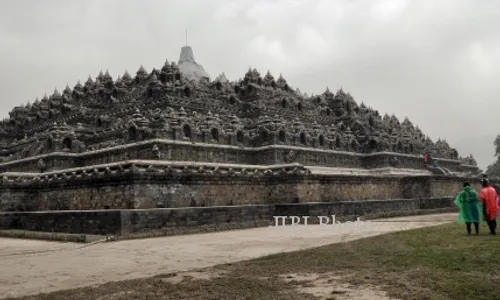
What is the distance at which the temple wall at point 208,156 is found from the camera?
3162 centimetres

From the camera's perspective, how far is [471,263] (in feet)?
36.5

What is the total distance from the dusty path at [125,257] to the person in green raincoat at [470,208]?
180 inches

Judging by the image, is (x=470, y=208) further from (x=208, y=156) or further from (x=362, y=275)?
(x=208, y=156)

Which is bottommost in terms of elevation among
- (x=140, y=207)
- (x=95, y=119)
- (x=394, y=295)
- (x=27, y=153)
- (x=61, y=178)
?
(x=394, y=295)

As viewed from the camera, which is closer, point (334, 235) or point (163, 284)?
point (163, 284)

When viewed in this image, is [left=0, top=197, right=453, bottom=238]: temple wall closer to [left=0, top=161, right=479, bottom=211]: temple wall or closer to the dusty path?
[left=0, top=161, right=479, bottom=211]: temple wall

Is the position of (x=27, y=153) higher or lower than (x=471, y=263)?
higher

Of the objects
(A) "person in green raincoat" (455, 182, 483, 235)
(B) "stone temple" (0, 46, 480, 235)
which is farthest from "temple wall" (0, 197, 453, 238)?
(A) "person in green raincoat" (455, 182, 483, 235)

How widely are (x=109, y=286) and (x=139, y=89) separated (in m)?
32.1

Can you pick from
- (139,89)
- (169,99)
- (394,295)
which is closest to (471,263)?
(394,295)

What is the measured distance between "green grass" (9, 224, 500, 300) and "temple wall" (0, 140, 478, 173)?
18.6 meters

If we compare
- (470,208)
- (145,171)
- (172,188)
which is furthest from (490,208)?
(145,171)

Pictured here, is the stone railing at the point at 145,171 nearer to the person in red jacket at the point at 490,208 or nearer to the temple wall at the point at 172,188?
the temple wall at the point at 172,188

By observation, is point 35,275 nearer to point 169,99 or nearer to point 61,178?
point 61,178
